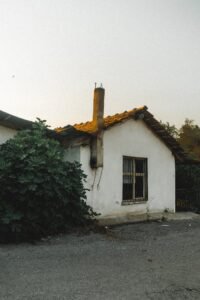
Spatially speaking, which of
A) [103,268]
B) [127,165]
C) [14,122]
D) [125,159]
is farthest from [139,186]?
[103,268]

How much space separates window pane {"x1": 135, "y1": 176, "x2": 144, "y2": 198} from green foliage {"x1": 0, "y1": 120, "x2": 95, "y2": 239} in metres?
3.92

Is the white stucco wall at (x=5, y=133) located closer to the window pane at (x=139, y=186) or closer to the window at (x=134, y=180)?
the window at (x=134, y=180)

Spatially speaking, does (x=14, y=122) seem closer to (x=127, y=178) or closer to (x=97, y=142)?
(x=97, y=142)

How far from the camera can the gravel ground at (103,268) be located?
13.2ft

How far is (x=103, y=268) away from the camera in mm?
5129

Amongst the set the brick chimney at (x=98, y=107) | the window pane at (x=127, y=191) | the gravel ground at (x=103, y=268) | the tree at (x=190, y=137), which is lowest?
the gravel ground at (x=103, y=268)

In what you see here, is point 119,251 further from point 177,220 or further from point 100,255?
point 177,220

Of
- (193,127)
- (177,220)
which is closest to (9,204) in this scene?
(177,220)

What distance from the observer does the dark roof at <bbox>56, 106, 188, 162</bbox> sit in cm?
997

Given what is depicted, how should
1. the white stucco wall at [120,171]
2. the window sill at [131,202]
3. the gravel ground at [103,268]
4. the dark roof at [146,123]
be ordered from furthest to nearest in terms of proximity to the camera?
the window sill at [131,202], the white stucco wall at [120,171], the dark roof at [146,123], the gravel ground at [103,268]

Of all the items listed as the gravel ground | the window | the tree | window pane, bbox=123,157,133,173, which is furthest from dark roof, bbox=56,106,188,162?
the tree

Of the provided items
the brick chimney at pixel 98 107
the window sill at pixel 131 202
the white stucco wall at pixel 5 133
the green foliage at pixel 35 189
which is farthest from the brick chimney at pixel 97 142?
the white stucco wall at pixel 5 133

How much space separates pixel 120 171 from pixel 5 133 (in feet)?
14.0

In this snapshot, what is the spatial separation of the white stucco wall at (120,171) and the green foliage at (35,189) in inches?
73.7
